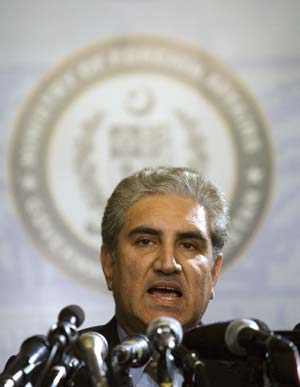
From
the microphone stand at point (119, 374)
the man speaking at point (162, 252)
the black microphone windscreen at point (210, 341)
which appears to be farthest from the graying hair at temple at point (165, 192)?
the microphone stand at point (119, 374)

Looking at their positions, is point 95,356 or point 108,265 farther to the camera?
point 108,265

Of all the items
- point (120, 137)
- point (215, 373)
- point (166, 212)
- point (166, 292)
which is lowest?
point (215, 373)

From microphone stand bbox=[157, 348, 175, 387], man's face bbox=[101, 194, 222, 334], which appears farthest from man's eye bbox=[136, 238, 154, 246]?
microphone stand bbox=[157, 348, 175, 387]

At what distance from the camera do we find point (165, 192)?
290 cm

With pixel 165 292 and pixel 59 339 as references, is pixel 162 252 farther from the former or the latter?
pixel 59 339

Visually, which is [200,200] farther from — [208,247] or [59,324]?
[59,324]

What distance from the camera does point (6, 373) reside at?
6.22 feet

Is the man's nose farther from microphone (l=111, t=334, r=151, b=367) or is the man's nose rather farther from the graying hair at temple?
microphone (l=111, t=334, r=151, b=367)

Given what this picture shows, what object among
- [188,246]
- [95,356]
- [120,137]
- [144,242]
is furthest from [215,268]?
[120,137]

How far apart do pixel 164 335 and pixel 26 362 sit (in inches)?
13.0

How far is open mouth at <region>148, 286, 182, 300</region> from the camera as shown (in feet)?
9.04

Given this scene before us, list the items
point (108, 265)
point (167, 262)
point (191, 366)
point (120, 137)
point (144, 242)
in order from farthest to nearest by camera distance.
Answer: point (120, 137), point (108, 265), point (144, 242), point (167, 262), point (191, 366)

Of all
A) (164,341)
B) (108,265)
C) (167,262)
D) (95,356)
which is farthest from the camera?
(108,265)

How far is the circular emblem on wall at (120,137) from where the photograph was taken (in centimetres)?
427
